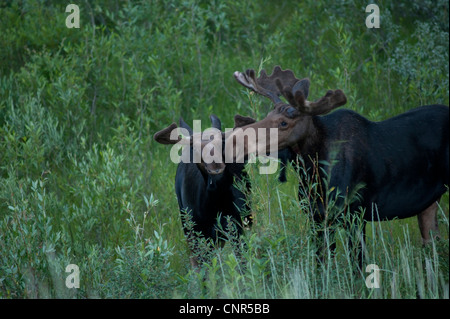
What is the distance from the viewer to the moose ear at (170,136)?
682 cm

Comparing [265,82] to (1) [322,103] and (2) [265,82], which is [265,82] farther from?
(1) [322,103]

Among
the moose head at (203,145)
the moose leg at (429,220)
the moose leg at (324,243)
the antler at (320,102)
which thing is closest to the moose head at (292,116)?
the antler at (320,102)

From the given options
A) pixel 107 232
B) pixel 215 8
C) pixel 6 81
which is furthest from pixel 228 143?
pixel 215 8

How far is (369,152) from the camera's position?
6.46m

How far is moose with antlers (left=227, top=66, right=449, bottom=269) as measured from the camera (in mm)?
6238

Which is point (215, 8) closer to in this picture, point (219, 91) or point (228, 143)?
point (219, 91)

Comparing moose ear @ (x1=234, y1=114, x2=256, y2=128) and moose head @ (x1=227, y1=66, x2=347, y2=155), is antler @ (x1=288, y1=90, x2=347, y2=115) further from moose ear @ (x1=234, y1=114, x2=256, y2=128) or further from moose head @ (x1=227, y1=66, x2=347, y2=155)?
moose ear @ (x1=234, y1=114, x2=256, y2=128)

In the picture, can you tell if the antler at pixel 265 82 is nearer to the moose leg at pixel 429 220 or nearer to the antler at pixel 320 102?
the antler at pixel 320 102

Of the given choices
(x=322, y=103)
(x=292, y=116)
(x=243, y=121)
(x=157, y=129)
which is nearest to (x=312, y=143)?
(x=292, y=116)

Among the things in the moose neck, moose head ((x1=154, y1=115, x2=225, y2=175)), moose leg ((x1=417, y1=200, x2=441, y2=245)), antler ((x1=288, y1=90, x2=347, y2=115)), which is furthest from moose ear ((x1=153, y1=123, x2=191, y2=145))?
moose leg ((x1=417, y1=200, x2=441, y2=245))

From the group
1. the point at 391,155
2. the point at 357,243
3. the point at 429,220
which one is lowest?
the point at 357,243

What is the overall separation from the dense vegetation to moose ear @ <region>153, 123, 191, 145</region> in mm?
789

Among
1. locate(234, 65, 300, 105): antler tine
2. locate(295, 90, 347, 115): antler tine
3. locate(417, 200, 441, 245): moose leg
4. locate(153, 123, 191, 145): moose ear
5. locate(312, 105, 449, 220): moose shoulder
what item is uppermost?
locate(234, 65, 300, 105): antler tine

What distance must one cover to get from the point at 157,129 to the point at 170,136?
366cm
